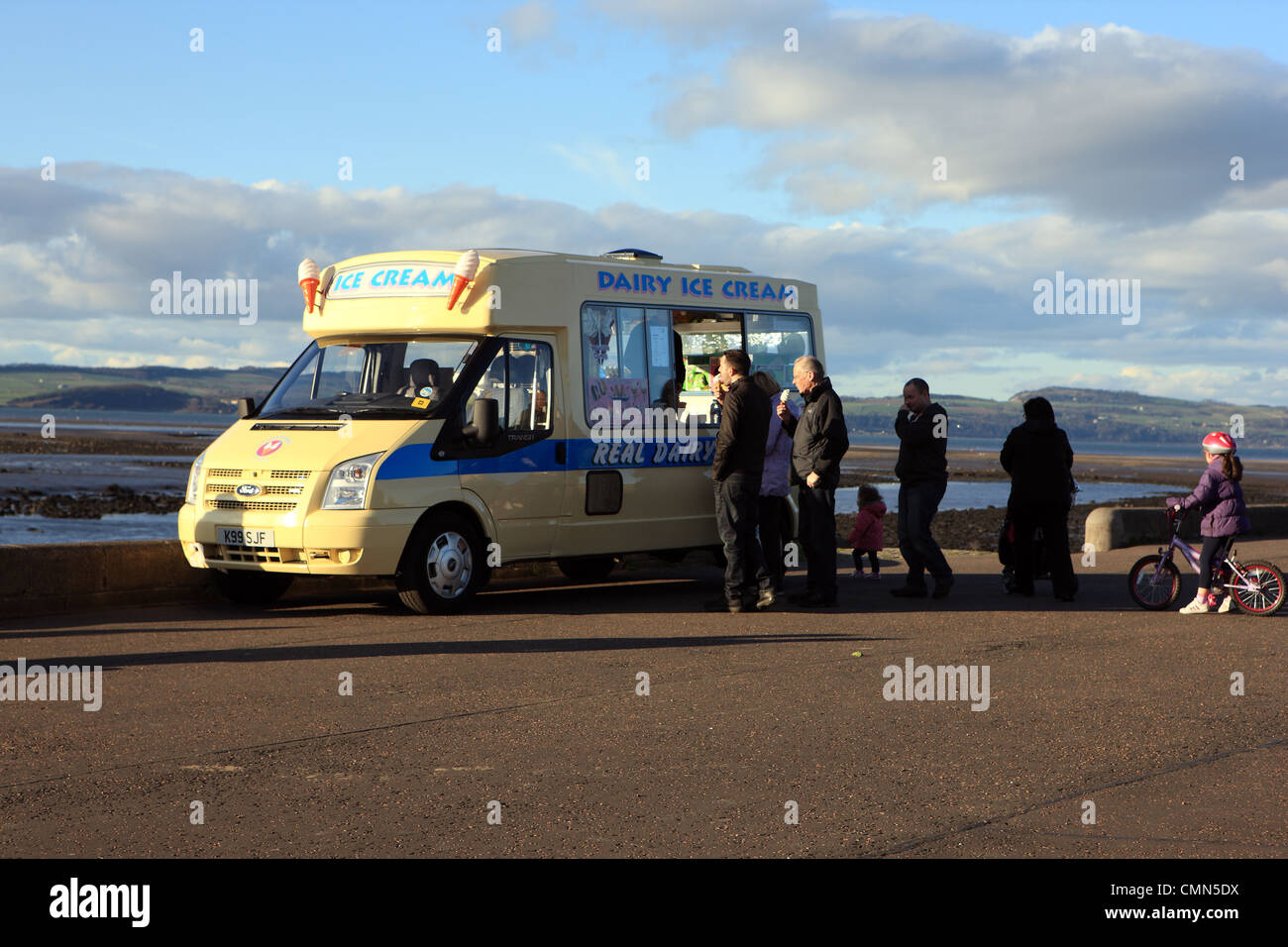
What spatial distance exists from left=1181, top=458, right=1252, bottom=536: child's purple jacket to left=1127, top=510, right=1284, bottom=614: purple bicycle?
14.3 inches

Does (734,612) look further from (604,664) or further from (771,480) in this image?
(604,664)

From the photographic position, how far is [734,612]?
12.3m

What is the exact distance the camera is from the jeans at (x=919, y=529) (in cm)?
1310

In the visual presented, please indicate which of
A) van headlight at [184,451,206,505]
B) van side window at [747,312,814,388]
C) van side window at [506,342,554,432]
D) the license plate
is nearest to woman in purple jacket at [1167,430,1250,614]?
van side window at [747,312,814,388]

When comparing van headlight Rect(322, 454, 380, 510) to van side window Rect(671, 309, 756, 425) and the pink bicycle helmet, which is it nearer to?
van side window Rect(671, 309, 756, 425)

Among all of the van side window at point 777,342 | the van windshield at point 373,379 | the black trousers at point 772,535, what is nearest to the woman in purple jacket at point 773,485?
the black trousers at point 772,535

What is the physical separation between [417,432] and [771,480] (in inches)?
129

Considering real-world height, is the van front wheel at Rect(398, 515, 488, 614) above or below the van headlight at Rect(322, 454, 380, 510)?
below

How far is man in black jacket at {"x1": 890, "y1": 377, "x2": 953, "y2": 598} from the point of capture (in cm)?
1309

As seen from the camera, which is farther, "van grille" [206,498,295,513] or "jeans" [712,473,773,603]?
"jeans" [712,473,773,603]

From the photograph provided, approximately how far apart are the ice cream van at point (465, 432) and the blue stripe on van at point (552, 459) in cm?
1

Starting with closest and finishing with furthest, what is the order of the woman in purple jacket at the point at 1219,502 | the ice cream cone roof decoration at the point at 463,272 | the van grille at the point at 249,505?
1. the van grille at the point at 249,505
2. the ice cream cone roof decoration at the point at 463,272
3. the woman in purple jacket at the point at 1219,502

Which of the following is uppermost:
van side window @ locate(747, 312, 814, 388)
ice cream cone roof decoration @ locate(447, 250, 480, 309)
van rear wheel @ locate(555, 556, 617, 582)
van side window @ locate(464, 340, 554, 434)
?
ice cream cone roof decoration @ locate(447, 250, 480, 309)

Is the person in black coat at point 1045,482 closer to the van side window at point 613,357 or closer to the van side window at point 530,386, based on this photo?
the van side window at point 613,357
